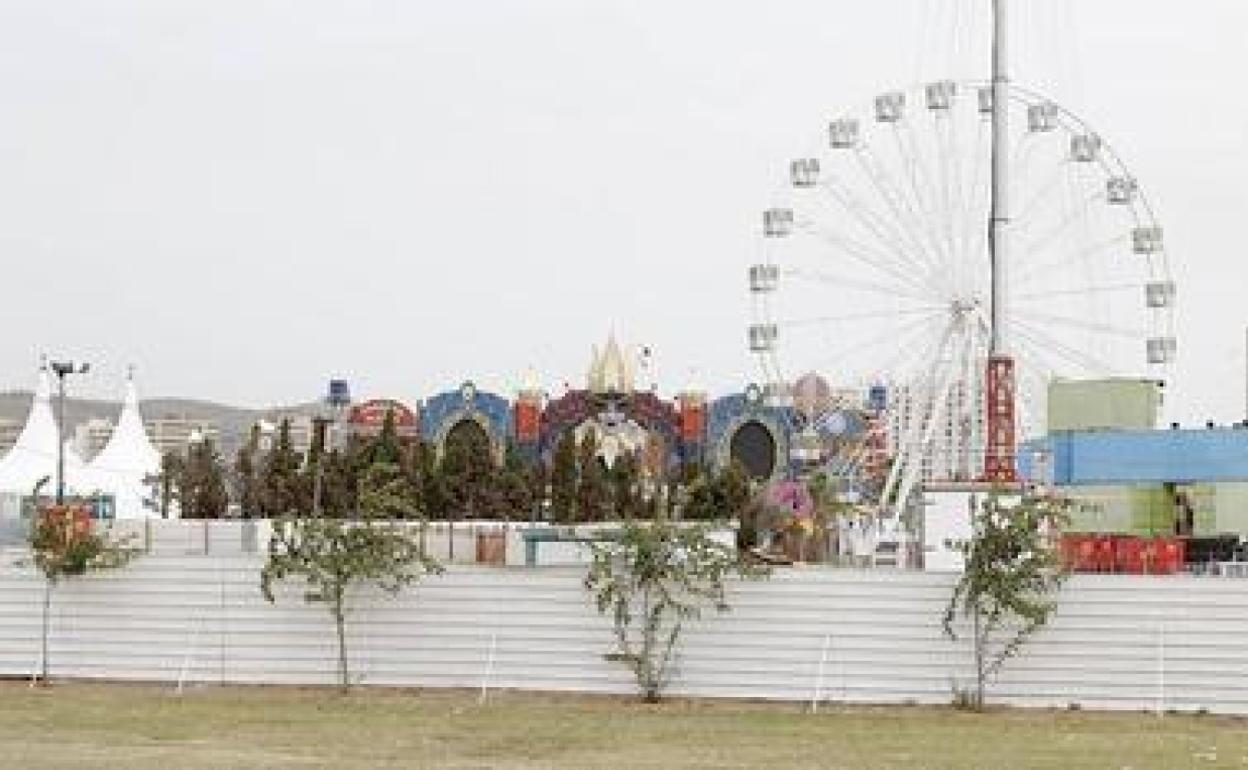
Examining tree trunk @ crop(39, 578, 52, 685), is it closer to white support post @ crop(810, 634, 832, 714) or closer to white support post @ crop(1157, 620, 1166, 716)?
white support post @ crop(810, 634, 832, 714)

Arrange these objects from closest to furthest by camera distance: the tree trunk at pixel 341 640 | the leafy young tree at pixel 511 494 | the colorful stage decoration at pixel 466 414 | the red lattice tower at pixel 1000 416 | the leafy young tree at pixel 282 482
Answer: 1. the tree trunk at pixel 341 640
2. the red lattice tower at pixel 1000 416
3. the leafy young tree at pixel 282 482
4. the leafy young tree at pixel 511 494
5. the colorful stage decoration at pixel 466 414

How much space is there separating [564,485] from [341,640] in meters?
63.6

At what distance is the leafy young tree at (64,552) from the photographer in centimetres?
3095

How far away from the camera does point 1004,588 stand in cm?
2767

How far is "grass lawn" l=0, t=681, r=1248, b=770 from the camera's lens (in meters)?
21.3

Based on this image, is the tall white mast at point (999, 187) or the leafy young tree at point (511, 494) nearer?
the tall white mast at point (999, 187)

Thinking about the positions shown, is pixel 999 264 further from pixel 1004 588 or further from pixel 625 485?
pixel 625 485

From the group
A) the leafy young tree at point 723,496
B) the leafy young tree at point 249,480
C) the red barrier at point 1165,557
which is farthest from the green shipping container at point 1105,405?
the leafy young tree at point 249,480

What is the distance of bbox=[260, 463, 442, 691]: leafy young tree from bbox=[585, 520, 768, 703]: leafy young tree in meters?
2.58

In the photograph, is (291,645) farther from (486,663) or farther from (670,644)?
(670,644)

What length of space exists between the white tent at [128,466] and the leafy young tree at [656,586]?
216 feet

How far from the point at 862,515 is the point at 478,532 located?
1389 centimetres

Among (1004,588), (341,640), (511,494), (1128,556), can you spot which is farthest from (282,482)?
(1004,588)

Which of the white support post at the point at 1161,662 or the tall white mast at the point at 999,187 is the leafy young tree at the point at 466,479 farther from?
the white support post at the point at 1161,662
